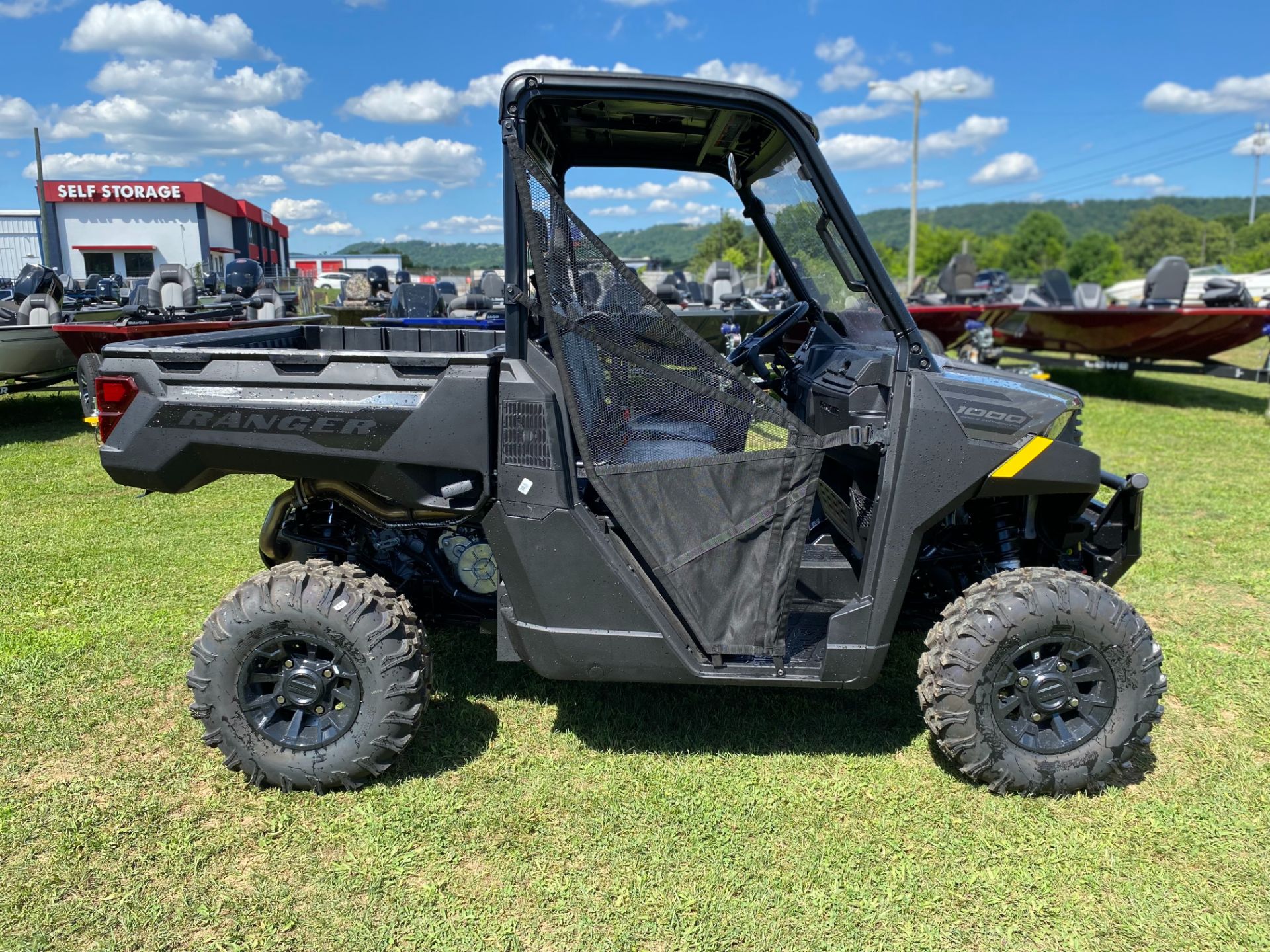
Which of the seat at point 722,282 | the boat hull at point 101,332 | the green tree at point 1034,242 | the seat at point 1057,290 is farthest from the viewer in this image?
the green tree at point 1034,242

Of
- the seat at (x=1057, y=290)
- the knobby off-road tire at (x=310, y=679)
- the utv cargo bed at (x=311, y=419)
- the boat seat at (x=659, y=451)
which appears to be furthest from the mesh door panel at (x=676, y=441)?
the seat at (x=1057, y=290)

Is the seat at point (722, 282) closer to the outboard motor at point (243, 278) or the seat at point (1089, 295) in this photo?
the seat at point (1089, 295)

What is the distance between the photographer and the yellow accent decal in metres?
2.96

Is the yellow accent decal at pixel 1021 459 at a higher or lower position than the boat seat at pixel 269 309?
lower

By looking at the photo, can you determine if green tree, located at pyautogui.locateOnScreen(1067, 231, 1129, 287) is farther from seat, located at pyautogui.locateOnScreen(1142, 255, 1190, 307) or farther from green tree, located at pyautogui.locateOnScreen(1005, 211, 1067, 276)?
seat, located at pyautogui.locateOnScreen(1142, 255, 1190, 307)

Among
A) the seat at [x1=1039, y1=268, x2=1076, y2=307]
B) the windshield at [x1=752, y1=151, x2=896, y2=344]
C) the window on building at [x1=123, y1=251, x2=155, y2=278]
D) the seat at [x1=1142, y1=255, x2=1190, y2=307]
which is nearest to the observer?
the windshield at [x1=752, y1=151, x2=896, y2=344]

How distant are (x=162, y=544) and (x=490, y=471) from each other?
3782 mm

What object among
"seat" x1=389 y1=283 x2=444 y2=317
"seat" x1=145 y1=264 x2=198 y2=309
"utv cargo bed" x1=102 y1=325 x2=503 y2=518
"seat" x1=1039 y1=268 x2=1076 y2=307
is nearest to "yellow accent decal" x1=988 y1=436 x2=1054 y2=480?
"utv cargo bed" x1=102 y1=325 x2=503 y2=518

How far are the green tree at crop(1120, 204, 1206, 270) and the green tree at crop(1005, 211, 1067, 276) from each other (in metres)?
6.01

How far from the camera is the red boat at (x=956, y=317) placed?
13.6 metres

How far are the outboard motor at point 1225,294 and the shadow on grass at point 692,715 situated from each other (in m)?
10.2

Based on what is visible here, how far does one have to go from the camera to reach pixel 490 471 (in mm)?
2912

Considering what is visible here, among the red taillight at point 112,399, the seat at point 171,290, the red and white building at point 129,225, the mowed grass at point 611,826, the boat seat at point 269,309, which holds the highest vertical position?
the red and white building at point 129,225

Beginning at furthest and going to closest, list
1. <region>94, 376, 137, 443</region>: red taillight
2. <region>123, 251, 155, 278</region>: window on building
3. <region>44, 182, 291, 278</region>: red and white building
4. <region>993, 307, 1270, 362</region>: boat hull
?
<region>123, 251, 155, 278</region>: window on building → <region>44, 182, 291, 278</region>: red and white building → <region>993, 307, 1270, 362</region>: boat hull → <region>94, 376, 137, 443</region>: red taillight
